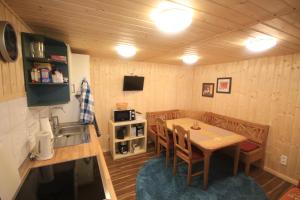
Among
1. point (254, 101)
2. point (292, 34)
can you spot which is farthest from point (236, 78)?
point (292, 34)

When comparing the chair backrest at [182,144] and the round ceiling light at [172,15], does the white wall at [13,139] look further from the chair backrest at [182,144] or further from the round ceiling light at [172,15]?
the chair backrest at [182,144]

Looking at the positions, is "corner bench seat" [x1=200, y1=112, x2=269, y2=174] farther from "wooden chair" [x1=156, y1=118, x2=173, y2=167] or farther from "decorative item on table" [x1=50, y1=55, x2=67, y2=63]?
"decorative item on table" [x1=50, y1=55, x2=67, y2=63]

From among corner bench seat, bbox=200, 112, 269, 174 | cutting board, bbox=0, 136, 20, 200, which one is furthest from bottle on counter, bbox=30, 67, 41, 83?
A: corner bench seat, bbox=200, 112, 269, 174

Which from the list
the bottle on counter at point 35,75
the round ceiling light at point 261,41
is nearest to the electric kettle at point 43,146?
the bottle on counter at point 35,75

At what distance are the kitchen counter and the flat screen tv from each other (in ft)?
5.89

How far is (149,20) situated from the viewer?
1.27 m

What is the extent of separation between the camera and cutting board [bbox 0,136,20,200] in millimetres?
898

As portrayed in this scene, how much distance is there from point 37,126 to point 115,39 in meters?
1.38

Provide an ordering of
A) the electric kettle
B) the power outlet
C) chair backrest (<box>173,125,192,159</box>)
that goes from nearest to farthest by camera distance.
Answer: the electric kettle
chair backrest (<box>173,125,192,159</box>)
the power outlet

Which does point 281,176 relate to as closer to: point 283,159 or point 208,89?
point 283,159

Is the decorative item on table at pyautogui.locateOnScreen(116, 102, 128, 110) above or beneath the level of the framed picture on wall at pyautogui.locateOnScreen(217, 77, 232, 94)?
beneath

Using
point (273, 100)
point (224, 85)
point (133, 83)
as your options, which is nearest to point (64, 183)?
point (133, 83)

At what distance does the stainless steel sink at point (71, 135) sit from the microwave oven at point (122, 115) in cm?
74

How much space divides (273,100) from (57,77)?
11.4 feet
